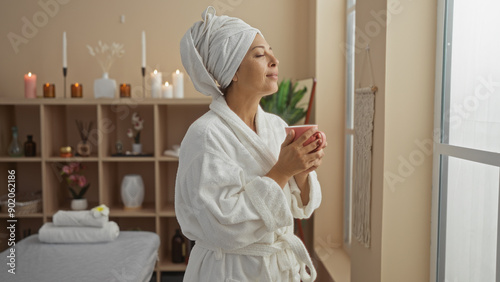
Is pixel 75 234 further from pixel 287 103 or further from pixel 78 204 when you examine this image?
pixel 287 103

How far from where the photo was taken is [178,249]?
3.52m

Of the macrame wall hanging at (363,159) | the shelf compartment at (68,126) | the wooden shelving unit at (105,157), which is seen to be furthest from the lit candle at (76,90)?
the macrame wall hanging at (363,159)

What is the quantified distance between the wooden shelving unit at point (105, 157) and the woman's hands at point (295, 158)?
225 centimetres

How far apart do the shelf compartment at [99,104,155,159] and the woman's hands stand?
8.56 feet

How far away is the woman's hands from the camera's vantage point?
1.23m

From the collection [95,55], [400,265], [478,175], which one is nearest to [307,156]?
[478,175]

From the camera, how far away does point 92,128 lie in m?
3.76

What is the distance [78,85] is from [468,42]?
9.00ft

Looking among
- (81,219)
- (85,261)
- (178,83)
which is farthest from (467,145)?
(178,83)

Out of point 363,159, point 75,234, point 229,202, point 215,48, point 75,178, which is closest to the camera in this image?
point 229,202

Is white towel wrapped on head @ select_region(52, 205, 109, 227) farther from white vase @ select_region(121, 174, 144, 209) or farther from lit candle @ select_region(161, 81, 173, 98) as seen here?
lit candle @ select_region(161, 81, 173, 98)

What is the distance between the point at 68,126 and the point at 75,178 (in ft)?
1.70

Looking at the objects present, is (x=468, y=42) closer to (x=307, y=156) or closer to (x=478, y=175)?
(x=478, y=175)

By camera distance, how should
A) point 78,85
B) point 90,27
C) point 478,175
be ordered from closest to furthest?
point 478,175
point 78,85
point 90,27
